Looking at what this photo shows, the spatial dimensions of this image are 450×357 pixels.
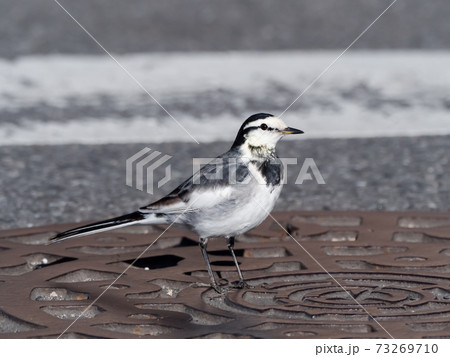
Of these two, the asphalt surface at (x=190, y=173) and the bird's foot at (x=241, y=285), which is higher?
the asphalt surface at (x=190, y=173)

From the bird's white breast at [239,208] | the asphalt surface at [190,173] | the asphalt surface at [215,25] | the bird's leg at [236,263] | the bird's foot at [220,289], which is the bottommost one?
the bird's foot at [220,289]

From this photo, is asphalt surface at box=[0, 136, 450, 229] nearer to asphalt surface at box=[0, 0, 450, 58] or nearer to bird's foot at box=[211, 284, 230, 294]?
bird's foot at box=[211, 284, 230, 294]

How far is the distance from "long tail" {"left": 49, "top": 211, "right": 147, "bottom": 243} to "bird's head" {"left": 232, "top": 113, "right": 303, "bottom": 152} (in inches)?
23.5

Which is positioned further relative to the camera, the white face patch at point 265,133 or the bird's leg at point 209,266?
the white face patch at point 265,133

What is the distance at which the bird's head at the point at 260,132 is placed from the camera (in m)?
4.62

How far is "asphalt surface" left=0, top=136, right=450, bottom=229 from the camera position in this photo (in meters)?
5.86

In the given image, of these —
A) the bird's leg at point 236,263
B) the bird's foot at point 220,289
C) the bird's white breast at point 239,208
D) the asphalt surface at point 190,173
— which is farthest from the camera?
the asphalt surface at point 190,173

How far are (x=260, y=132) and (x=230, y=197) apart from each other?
0.48 metres

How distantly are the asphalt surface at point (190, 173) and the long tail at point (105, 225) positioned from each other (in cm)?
95

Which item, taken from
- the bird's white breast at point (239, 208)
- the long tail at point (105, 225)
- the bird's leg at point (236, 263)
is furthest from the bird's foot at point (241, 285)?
the long tail at point (105, 225)

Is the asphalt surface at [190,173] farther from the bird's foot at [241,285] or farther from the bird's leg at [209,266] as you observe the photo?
the bird's foot at [241,285]
